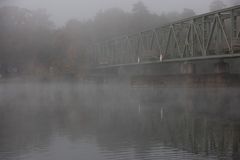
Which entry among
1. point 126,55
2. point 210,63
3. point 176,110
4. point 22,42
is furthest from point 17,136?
point 22,42

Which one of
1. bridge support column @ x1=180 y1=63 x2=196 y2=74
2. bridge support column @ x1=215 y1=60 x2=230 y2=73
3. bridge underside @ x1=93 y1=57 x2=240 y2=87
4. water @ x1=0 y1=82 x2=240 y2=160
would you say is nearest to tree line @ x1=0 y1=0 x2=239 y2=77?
bridge underside @ x1=93 y1=57 x2=240 y2=87

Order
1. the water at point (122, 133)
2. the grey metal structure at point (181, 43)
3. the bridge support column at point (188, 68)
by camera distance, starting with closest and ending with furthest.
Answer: the water at point (122, 133)
the grey metal structure at point (181, 43)
the bridge support column at point (188, 68)

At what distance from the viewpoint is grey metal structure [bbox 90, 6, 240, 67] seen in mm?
58537

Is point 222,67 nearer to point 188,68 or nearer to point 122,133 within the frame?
point 188,68

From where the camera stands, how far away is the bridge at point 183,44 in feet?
190

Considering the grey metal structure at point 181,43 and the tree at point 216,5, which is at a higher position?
the tree at point 216,5

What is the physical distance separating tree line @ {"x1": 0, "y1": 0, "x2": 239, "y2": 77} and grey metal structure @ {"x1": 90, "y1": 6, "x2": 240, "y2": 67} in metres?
7.09

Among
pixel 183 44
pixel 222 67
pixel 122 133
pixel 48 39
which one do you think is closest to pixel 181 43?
pixel 183 44

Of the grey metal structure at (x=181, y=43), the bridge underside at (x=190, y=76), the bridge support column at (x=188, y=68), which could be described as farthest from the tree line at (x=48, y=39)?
the bridge support column at (x=188, y=68)

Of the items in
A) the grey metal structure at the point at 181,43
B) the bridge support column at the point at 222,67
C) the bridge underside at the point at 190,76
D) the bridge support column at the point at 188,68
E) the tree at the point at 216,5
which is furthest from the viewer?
the tree at the point at 216,5

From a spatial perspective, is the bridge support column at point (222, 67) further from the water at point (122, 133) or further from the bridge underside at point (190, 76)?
the water at point (122, 133)

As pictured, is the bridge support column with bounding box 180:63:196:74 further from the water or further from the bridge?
the water

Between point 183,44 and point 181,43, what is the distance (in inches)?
146

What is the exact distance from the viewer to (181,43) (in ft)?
271
